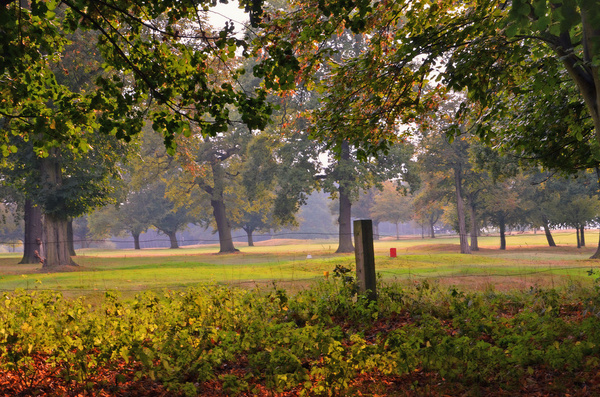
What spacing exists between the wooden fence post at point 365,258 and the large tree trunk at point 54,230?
17.5 meters

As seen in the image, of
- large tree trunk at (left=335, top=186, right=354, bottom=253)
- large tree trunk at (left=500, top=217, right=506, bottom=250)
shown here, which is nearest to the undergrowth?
large tree trunk at (left=335, top=186, right=354, bottom=253)

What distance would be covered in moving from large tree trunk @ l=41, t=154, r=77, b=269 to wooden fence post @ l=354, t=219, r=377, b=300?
17.5m

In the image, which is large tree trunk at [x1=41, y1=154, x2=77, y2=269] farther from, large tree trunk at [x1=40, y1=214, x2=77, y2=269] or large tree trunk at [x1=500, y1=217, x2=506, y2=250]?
large tree trunk at [x1=500, y1=217, x2=506, y2=250]

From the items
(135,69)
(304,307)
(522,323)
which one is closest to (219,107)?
(135,69)

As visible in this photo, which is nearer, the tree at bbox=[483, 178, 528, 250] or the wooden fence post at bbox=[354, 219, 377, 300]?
the wooden fence post at bbox=[354, 219, 377, 300]

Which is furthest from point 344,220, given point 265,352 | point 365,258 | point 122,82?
point 265,352

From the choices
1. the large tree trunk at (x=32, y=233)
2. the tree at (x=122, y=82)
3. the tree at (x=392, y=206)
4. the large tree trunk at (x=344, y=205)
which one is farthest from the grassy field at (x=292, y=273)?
the tree at (x=392, y=206)

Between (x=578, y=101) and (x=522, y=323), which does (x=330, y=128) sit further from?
(x=578, y=101)

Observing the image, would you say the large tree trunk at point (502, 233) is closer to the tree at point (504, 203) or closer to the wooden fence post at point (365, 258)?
the tree at point (504, 203)

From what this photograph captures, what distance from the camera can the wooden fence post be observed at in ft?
22.8

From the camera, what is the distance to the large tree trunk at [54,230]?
20.7 metres

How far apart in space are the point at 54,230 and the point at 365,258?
19058mm

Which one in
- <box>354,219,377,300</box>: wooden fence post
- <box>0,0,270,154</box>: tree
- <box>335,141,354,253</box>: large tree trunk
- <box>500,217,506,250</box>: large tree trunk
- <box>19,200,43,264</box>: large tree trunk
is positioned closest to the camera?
<box>0,0,270,154</box>: tree

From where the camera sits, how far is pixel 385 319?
6.73 m
